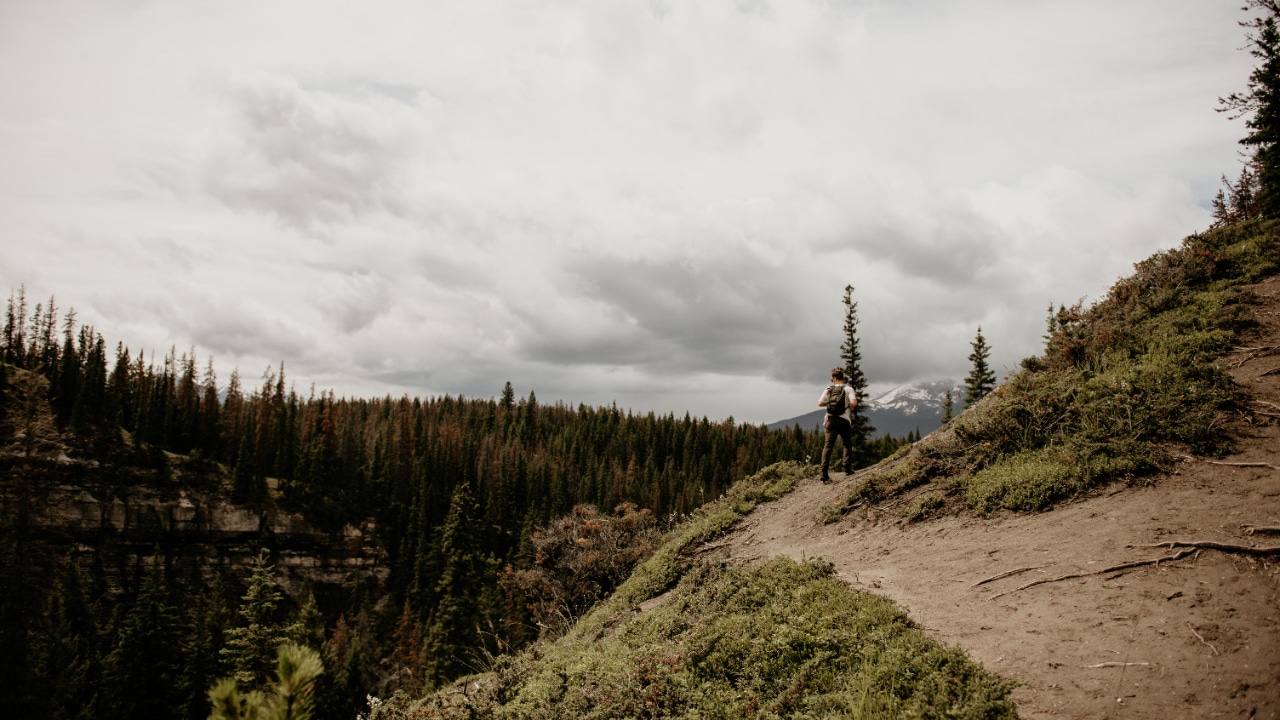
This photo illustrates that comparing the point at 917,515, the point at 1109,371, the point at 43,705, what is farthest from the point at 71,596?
the point at 1109,371

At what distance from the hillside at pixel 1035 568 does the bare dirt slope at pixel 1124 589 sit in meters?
0.03

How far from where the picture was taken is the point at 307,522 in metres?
96.8

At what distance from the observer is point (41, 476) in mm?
26188

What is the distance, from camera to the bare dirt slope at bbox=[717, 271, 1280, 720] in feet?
18.2

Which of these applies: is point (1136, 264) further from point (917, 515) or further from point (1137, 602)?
point (1137, 602)

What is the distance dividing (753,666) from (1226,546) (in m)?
6.11

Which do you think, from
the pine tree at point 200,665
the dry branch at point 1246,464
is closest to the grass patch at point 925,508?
the dry branch at point 1246,464

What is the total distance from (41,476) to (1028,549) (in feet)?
122

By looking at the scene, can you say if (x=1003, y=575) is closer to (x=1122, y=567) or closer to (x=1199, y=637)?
(x=1122, y=567)

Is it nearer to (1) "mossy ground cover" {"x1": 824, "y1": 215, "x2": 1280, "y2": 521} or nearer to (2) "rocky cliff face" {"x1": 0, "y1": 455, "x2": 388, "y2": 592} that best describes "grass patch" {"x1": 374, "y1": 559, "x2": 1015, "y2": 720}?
(1) "mossy ground cover" {"x1": 824, "y1": 215, "x2": 1280, "y2": 521}

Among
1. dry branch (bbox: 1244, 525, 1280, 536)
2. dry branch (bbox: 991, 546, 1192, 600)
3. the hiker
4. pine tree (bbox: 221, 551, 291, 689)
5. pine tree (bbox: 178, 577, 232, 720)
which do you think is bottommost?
pine tree (bbox: 178, 577, 232, 720)

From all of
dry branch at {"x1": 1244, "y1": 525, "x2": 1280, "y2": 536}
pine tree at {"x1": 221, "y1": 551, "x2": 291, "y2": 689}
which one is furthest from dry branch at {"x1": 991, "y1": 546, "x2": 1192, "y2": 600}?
pine tree at {"x1": 221, "y1": 551, "x2": 291, "y2": 689}

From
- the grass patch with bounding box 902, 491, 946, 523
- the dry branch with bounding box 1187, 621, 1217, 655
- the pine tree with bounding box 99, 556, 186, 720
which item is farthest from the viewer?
the pine tree with bounding box 99, 556, 186, 720

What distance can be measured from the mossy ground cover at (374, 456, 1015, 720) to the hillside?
35mm
